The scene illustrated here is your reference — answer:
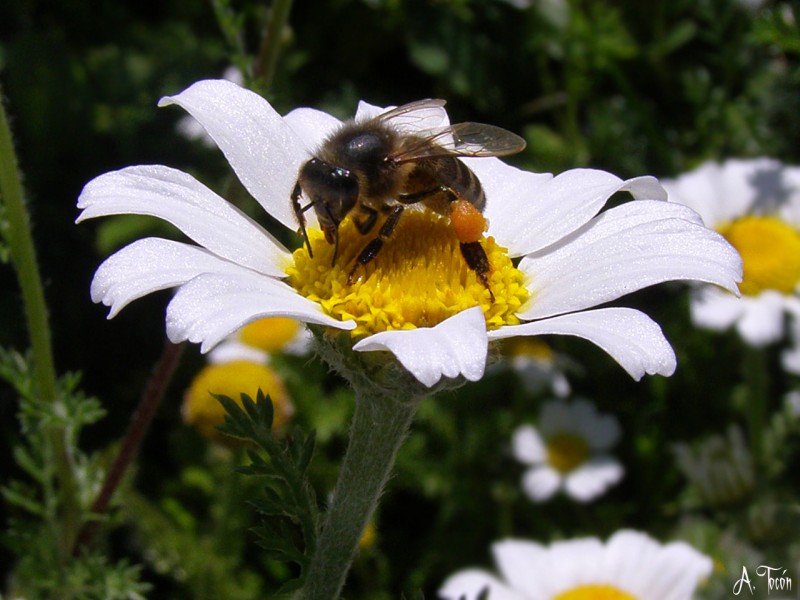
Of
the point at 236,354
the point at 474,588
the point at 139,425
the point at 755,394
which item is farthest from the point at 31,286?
the point at 755,394

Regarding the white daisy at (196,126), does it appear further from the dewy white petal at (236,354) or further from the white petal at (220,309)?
the white petal at (220,309)

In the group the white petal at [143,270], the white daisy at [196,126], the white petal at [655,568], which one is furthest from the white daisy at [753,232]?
the white petal at [143,270]

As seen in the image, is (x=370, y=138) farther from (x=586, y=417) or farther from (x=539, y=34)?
(x=539, y=34)

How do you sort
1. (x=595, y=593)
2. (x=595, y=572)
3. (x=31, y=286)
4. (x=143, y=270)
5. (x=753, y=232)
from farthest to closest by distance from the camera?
(x=753, y=232)
(x=595, y=572)
(x=595, y=593)
(x=31, y=286)
(x=143, y=270)

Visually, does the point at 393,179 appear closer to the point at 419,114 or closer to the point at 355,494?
the point at 419,114

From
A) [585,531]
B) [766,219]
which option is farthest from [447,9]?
[585,531]

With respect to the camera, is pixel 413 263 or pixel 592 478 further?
pixel 592 478

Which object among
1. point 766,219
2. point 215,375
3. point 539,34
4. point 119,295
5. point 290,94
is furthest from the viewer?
point 539,34
